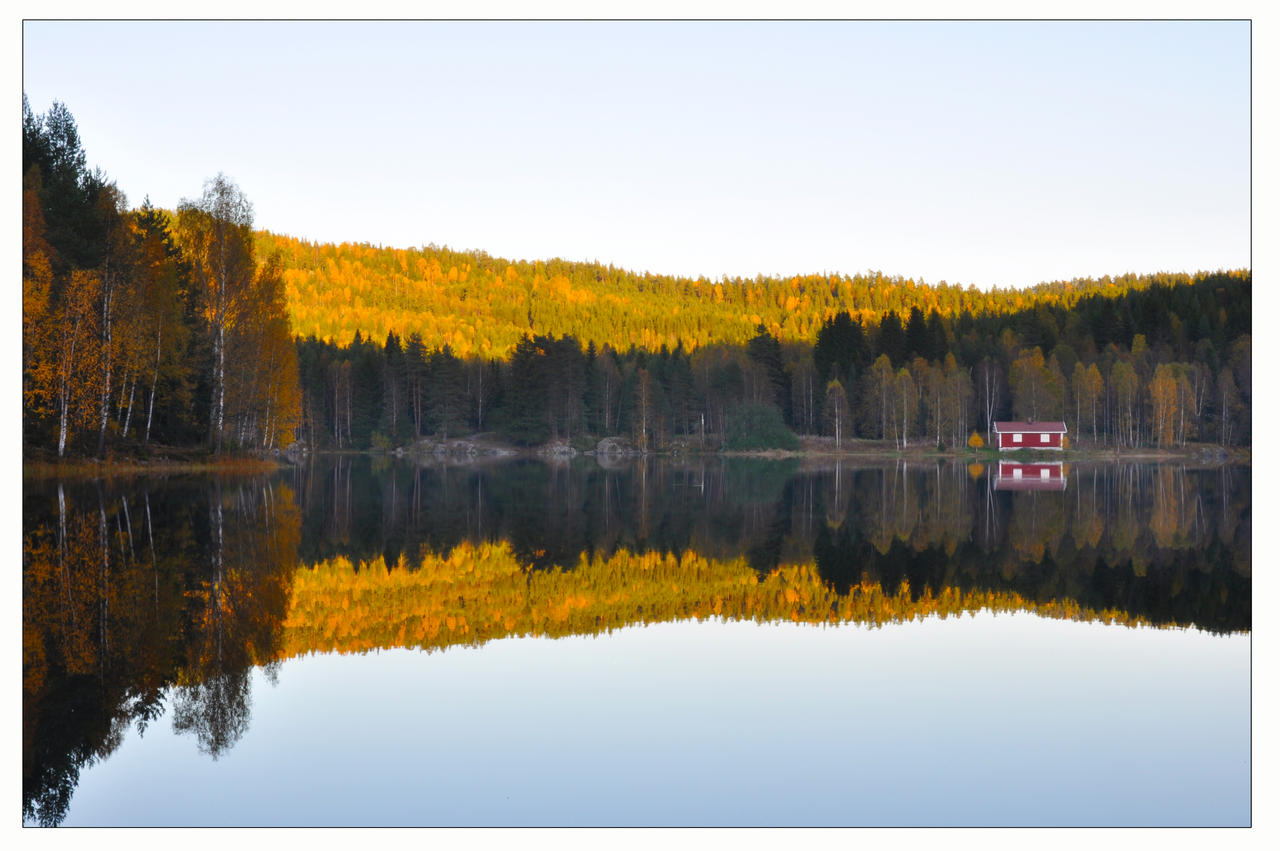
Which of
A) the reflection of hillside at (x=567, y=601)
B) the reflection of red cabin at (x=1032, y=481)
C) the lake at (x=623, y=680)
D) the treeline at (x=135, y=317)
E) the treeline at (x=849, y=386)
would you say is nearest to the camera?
the lake at (x=623, y=680)

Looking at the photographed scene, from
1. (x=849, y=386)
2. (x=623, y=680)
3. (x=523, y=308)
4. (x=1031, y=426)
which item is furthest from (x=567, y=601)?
(x=523, y=308)

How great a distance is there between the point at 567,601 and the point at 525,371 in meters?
85.3

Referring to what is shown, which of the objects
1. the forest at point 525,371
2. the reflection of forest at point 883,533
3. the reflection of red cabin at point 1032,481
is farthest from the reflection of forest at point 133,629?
the reflection of red cabin at point 1032,481

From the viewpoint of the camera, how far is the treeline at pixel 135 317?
28.9m

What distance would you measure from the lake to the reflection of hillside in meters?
0.07

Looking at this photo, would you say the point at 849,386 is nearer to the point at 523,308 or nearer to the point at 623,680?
the point at 623,680

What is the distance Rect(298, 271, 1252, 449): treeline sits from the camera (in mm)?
89812

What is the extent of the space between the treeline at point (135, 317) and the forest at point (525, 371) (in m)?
0.09

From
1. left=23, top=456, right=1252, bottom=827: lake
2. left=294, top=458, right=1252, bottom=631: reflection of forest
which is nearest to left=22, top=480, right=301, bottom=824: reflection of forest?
left=23, top=456, right=1252, bottom=827: lake

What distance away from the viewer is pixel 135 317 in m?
32.1

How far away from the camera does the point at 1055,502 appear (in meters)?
31.9

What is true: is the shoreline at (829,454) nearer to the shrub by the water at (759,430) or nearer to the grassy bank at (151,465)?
the shrub by the water at (759,430)

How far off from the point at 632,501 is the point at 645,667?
22221mm
